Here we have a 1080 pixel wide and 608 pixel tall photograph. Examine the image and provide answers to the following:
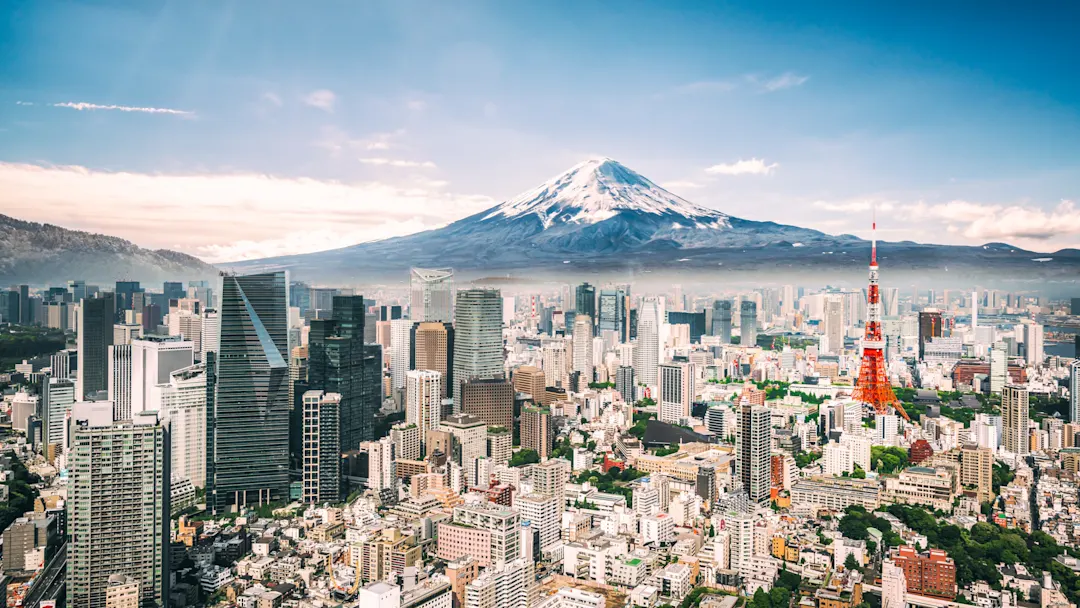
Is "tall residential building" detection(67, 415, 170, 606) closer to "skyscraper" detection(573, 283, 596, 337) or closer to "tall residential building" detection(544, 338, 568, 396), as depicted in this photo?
"tall residential building" detection(544, 338, 568, 396)

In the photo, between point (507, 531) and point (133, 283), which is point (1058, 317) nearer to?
point (507, 531)

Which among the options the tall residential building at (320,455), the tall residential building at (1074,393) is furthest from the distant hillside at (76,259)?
the tall residential building at (1074,393)

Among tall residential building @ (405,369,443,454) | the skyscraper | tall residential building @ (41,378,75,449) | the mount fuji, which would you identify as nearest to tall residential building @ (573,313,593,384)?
the skyscraper

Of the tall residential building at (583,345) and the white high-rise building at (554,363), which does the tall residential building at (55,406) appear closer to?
the white high-rise building at (554,363)

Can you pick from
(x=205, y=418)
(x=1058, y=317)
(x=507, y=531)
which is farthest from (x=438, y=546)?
(x=1058, y=317)

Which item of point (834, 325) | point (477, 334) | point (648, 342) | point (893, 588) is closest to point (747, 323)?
point (834, 325)

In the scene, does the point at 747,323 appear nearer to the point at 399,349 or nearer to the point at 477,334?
the point at 477,334

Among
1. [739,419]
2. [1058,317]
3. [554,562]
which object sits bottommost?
[554,562]
